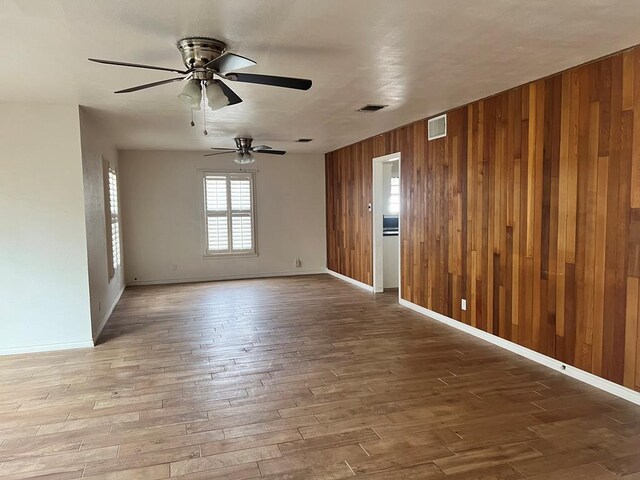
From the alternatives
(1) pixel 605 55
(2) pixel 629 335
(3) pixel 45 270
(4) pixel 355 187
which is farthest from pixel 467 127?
(3) pixel 45 270

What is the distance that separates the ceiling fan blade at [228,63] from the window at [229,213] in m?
6.29

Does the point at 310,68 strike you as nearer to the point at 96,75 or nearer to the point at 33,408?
the point at 96,75

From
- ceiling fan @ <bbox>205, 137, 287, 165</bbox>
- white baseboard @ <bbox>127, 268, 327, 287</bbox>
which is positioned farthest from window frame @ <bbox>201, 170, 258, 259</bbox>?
ceiling fan @ <bbox>205, 137, 287, 165</bbox>

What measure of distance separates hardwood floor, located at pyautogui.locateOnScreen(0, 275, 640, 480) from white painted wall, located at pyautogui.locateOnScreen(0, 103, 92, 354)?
1.10ft

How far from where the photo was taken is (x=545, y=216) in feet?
12.6

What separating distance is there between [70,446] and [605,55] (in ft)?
14.4

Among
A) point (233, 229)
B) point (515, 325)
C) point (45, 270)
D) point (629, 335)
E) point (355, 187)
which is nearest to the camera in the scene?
point (629, 335)

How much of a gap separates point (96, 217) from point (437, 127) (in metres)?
4.14

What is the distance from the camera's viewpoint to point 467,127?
16.0ft

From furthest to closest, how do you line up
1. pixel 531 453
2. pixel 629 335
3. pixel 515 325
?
pixel 515 325 → pixel 629 335 → pixel 531 453

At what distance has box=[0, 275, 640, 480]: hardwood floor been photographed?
247cm

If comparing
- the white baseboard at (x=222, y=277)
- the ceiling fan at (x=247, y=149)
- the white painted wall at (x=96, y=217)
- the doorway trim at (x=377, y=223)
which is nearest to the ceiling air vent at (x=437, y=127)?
the doorway trim at (x=377, y=223)

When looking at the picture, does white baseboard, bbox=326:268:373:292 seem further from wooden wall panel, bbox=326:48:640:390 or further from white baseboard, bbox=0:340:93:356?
white baseboard, bbox=0:340:93:356

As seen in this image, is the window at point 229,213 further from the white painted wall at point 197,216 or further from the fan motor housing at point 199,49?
the fan motor housing at point 199,49
